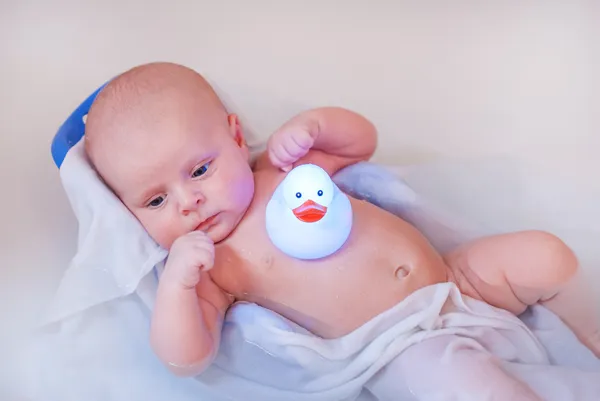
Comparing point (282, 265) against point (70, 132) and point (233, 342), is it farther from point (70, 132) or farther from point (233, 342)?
point (70, 132)

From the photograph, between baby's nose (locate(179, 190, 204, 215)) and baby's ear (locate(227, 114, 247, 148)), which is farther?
baby's ear (locate(227, 114, 247, 148))

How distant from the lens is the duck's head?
914mm

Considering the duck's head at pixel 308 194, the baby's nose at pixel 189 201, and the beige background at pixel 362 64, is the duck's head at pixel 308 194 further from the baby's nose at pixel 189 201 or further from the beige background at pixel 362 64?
the beige background at pixel 362 64

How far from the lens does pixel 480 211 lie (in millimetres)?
1261

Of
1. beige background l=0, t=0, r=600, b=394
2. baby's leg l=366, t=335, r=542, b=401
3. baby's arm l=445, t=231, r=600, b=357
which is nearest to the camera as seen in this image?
baby's leg l=366, t=335, r=542, b=401

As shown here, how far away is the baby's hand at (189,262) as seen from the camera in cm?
92

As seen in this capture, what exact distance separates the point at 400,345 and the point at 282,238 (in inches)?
8.0

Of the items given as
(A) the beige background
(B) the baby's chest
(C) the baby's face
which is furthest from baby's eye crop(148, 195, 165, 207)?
(A) the beige background

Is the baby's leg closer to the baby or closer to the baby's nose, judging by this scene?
the baby

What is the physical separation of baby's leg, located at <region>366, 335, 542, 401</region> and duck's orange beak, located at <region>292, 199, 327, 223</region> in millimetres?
215

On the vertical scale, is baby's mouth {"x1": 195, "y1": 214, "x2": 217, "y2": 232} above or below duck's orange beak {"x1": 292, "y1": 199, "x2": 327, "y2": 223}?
below

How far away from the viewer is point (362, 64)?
1.47m

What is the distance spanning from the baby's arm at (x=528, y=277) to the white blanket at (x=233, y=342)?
0.08ft

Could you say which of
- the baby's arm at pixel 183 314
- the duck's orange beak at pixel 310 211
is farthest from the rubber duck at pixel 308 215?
the baby's arm at pixel 183 314
